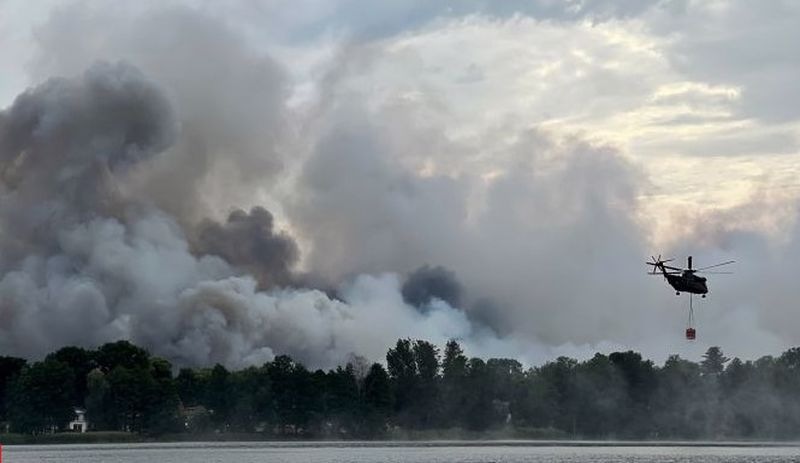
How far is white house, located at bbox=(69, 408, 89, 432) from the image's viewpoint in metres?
191

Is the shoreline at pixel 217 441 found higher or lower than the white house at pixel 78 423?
lower

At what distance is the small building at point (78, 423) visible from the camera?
190625 mm

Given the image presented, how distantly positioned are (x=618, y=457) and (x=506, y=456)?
1100 centimetres

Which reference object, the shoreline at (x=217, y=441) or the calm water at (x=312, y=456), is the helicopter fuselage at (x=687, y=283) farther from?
the shoreline at (x=217, y=441)

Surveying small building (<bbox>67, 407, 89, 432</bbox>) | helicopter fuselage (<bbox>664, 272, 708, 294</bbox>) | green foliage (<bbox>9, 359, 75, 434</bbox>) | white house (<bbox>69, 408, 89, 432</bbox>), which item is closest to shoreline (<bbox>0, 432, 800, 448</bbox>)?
green foliage (<bbox>9, 359, 75, 434</bbox>)

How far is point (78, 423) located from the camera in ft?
649

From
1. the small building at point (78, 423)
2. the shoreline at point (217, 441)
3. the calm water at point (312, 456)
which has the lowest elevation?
the calm water at point (312, 456)

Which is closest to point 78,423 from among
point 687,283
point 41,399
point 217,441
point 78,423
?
point 78,423

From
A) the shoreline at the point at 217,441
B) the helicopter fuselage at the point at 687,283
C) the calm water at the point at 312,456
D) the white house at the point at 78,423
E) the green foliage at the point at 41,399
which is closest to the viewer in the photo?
the helicopter fuselage at the point at 687,283

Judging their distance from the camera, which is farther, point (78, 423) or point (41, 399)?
point (78, 423)

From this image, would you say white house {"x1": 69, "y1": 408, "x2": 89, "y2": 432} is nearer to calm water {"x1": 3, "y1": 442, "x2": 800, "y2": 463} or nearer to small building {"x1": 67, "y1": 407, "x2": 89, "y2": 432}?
small building {"x1": 67, "y1": 407, "x2": 89, "y2": 432}

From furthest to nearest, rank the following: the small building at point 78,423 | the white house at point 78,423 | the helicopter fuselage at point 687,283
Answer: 1. the white house at point 78,423
2. the small building at point 78,423
3. the helicopter fuselage at point 687,283

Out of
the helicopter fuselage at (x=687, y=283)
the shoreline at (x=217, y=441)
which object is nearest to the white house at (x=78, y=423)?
the shoreline at (x=217, y=441)

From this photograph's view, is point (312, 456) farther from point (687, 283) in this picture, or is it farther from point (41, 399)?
point (41, 399)
